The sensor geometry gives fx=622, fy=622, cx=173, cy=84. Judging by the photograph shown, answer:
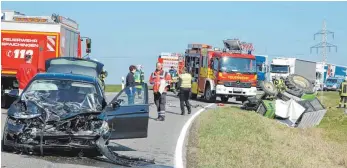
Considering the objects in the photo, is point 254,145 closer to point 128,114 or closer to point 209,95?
point 128,114

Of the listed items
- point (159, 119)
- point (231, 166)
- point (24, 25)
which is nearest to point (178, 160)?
point (231, 166)

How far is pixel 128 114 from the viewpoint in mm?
11156

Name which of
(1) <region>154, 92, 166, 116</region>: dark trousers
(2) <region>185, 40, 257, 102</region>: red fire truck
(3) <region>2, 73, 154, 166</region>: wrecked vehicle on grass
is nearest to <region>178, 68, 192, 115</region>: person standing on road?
(1) <region>154, 92, 166, 116</region>: dark trousers

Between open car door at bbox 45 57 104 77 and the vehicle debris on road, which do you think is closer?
open car door at bbox 45 57 104 77

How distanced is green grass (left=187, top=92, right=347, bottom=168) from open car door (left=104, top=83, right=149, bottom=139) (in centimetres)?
112

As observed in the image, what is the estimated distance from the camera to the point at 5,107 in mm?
20609

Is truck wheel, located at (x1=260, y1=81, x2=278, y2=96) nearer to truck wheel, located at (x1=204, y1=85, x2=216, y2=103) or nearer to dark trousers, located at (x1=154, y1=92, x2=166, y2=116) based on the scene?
truck wheel, located at (x1=204, y1=85, x2=216, y2=103)

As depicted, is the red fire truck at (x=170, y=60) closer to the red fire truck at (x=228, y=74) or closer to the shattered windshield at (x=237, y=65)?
the red fire truck at (x=228, y=74)

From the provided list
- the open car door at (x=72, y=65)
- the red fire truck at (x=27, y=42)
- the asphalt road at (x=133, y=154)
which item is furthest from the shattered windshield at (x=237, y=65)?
the open car door at (x=72, y=65)

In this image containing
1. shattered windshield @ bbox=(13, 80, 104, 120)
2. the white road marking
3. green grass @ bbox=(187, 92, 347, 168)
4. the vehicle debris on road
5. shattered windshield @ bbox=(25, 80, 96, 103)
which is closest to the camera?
shattered windshield @ bbox=(13, 80, 104, 120)

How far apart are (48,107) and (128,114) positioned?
4.74 feet

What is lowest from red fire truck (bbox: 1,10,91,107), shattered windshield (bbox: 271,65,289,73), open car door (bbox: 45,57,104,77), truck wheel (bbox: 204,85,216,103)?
truck wheel (bbox: 204,85,216,103)

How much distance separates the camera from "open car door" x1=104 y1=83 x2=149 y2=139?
429 inches

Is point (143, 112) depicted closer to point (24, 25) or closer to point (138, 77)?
point (24, 25)
